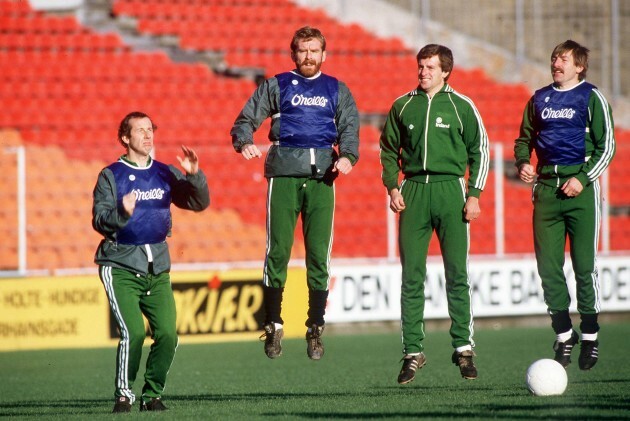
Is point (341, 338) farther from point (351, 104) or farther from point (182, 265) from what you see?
point (351, 104)

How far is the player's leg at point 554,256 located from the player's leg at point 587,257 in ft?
0.28

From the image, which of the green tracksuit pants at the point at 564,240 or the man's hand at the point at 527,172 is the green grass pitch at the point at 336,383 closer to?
the green tracksuit pants at the point at 564,240

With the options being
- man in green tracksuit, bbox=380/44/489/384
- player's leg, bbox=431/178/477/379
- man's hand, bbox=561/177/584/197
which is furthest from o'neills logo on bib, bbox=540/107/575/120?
player's leg, bbox=431/178/477/379

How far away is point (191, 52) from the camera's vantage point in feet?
60.0

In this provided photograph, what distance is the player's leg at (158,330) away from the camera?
734 centimetres

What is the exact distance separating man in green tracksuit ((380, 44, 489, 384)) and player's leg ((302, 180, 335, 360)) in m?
0.45

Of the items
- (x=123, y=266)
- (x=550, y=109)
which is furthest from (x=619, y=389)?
(x=123, y=266)

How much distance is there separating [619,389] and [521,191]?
9.90 meters

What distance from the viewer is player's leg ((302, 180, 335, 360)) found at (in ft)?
26.9

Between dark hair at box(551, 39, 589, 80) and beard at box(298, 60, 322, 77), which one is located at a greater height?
dark hair at box(551, 39, 589, 80)

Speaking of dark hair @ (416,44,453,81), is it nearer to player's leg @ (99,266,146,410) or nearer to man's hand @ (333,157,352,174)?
man's hand @ (333,157,352,174)

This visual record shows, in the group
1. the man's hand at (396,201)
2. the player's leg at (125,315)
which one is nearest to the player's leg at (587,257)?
the man's hand at (396,201)

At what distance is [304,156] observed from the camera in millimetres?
8117

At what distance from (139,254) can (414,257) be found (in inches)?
74.9
